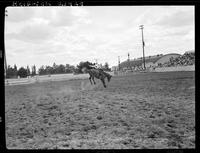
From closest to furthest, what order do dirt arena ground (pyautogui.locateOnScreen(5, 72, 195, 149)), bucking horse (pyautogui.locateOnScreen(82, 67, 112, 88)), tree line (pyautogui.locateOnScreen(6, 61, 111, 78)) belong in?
dirt arena ground (pyautogui.locateOnScreen(5, 72, 195, 149))
tree line (pyautogui.locateOnScreen(6, 61, 111, 78))
bucking horse (pyautogui.locateOnScreen(82, 67, 112, 88))

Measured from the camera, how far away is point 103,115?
15.4 feet

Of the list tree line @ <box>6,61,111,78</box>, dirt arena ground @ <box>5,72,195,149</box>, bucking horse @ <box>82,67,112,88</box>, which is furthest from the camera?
bucking horse @ <box>82,67,112,88</box>

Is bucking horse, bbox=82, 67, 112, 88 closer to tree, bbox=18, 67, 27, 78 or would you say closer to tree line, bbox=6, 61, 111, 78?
tree line, bbox=6, 61, 111, 78

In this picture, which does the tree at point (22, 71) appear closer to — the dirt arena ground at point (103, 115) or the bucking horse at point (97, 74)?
the dirt arena ground at point (103, 115)

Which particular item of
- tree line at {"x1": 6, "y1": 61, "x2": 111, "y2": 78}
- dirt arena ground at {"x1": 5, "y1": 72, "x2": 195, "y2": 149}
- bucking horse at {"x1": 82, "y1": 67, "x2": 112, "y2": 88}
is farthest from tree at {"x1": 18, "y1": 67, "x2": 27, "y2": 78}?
bucking horse at {"x1": 82, "y1": 67, "x2": 112, "y2": 88}

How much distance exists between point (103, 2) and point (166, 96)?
3735 mm

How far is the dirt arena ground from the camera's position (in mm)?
3723

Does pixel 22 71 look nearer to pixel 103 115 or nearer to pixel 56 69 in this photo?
pixel 56 69

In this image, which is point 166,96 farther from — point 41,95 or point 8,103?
point 8,103

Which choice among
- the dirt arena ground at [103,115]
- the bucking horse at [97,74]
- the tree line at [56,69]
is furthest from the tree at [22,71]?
the bucking horse at [97,74]

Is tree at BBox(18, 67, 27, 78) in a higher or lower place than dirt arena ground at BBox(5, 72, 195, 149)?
higher

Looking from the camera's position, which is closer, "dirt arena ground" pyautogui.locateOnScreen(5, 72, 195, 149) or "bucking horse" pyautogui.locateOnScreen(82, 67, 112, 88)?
"dirt arena ground" pyautogui.locateOnScreen(5, 72, 195, 149)

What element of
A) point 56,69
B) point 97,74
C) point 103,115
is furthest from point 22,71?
point 103,115

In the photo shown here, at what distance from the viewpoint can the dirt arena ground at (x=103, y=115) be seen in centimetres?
372
